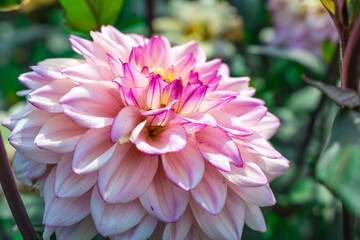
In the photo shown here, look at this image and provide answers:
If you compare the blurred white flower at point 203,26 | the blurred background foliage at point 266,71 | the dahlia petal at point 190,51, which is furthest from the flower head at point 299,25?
the dahlia petal at point 190,51

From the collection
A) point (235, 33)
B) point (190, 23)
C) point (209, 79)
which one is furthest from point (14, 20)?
point (209, 79)

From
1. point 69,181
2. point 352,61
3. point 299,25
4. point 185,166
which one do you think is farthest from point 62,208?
point 299,25

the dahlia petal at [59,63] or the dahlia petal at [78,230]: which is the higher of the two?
the dahlia petal at [59,63]

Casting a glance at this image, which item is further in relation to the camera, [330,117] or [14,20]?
[14,20]

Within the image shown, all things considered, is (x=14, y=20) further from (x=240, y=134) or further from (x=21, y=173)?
(x=240, y=134)

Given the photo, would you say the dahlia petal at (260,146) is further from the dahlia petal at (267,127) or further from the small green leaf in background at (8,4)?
the small green leaf in background at (8,4)
